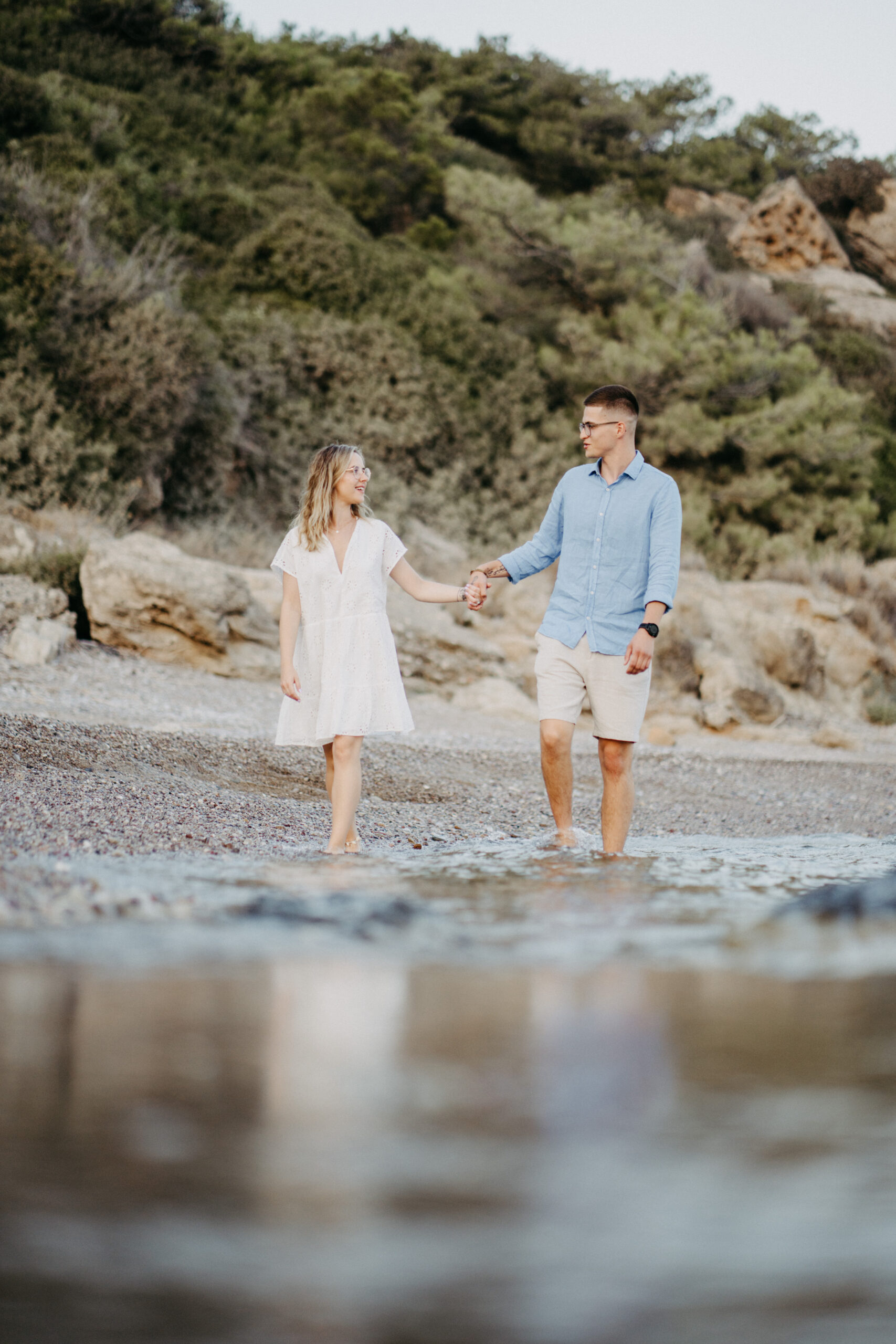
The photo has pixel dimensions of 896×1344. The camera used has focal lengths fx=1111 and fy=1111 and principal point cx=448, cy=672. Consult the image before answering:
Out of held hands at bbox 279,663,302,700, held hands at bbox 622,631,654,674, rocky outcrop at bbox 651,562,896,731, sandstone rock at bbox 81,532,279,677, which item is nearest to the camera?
held hands at bbox 622,631,654,674

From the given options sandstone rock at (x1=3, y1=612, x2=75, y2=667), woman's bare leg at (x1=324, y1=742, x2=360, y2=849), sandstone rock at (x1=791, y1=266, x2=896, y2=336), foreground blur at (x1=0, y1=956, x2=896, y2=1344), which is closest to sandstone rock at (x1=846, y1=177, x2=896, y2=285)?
sandstone rock at (x1=791, y1=266, x2=896, y2=336)

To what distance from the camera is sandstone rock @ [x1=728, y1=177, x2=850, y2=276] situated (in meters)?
26.0

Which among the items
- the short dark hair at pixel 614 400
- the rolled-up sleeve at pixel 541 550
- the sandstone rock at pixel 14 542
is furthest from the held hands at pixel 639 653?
the sandstone rock at pixel 14 542

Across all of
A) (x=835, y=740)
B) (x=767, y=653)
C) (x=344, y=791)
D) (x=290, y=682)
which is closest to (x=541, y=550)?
(x=290, y=682)

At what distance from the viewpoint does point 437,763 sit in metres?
7.52

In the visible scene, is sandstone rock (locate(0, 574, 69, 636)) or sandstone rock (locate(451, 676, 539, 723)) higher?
sandstone rock (locate(0, 574, 69, 636))

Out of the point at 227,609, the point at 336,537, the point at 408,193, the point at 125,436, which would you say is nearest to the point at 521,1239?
the point at 336,537

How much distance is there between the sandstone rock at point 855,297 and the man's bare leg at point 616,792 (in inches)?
836

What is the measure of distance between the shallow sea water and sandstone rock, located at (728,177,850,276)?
85.5 feet

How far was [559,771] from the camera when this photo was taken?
4871mm

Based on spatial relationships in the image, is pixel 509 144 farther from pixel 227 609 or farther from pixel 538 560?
pixel 538 560

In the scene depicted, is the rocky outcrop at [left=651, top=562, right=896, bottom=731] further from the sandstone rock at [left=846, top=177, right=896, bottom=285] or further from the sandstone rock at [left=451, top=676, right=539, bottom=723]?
the sandstone rock at [left=846, top=177, right=896, bottom=285]

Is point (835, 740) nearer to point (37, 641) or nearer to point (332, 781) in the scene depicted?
point (37, 641)

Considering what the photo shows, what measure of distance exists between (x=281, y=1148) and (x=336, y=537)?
3485mm
